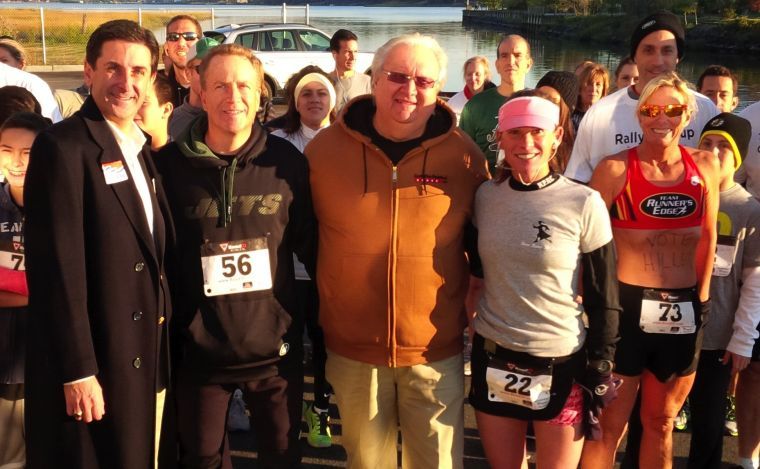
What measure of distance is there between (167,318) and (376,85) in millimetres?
1244

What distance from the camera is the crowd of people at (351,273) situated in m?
2.61

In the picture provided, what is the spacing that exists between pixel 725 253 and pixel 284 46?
49.6 ft

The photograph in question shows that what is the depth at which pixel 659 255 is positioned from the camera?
10.2 ft

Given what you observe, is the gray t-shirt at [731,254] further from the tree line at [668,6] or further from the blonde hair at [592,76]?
the tree line at [668,6]

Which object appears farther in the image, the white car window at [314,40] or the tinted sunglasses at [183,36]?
the white car window at [314,40]

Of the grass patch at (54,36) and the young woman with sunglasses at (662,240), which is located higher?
the grass patch at (54,36)

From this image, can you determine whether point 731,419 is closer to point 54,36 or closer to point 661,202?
point 661,202

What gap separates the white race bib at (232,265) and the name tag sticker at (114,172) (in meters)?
0.41

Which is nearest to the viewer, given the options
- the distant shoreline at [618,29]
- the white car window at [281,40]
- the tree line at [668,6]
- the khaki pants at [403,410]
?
the khaki pants at [403,410]

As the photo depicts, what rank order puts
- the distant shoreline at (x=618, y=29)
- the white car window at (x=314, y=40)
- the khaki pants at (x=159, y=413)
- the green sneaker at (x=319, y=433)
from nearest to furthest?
the khaki pants at (x=159, y=413) → the green sneaker at (x=319, y=433) → the white car window at (x=314, y=40) → the distant shoreline at (x=618, y=29)

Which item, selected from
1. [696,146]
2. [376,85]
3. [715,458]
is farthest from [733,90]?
[376,85]

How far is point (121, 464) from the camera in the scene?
2705mm

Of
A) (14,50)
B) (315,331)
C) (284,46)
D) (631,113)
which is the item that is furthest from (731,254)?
(284,46)

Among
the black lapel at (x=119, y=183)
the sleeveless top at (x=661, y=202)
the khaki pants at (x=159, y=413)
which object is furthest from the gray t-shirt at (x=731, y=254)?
the black lapel at (x=119, y=183)
